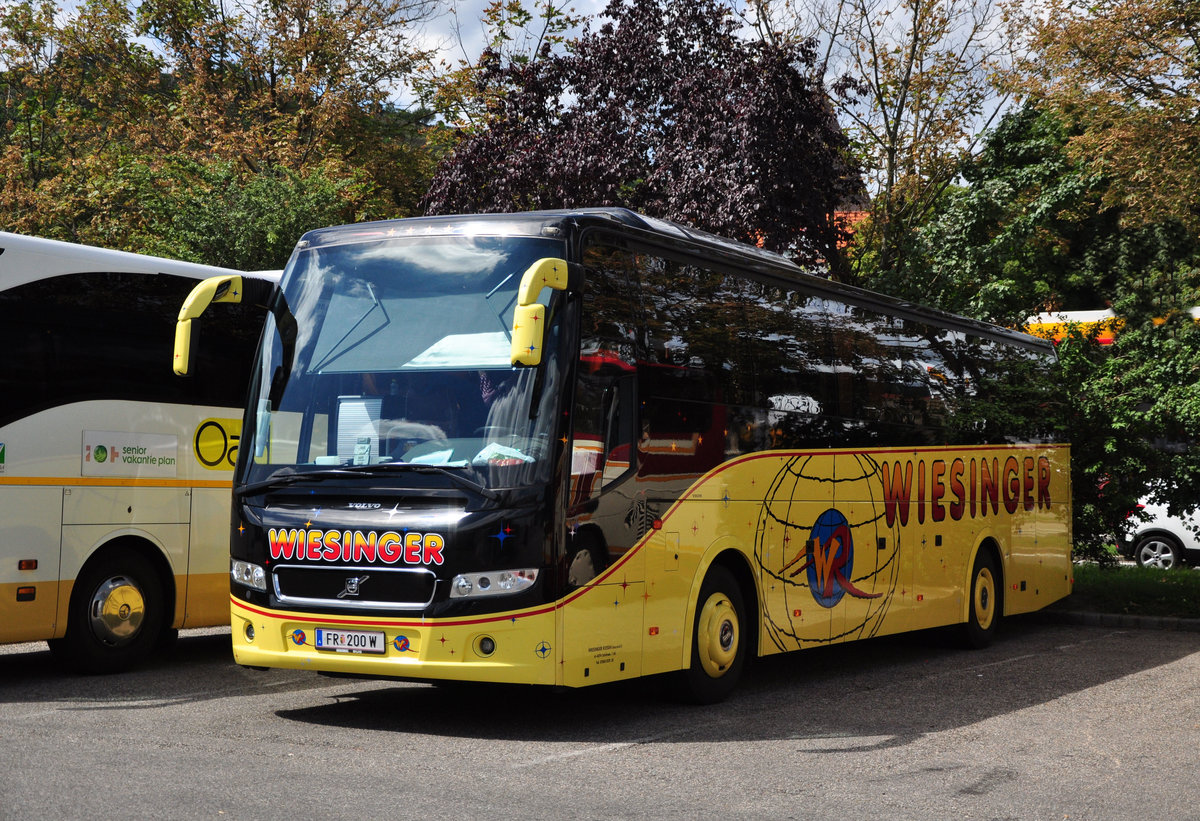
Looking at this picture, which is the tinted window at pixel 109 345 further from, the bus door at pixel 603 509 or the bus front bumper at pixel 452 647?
the bus door at pixel 603 509

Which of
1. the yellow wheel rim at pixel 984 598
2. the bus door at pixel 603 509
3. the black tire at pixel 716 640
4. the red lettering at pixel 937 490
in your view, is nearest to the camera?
the bus door at pixel 603 509

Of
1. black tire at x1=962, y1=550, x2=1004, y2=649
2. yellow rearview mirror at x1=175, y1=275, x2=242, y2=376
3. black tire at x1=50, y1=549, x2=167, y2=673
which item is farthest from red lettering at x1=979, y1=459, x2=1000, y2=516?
yellow rearview mirror at x1=175, y1=275, x2=242, y2=376

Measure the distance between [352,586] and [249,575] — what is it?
0.90 meters

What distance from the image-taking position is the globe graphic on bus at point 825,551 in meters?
10.6

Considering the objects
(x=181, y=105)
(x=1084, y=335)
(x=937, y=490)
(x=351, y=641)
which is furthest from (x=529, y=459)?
(x=181, y=105)

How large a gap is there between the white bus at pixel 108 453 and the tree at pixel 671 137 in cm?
1018

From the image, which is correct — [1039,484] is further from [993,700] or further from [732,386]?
[732,386]

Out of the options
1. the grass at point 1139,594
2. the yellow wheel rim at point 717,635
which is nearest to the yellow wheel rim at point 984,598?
the grass at point 1139,594

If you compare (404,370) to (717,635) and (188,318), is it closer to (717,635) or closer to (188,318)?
(188,318)

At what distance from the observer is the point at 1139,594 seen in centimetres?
1708

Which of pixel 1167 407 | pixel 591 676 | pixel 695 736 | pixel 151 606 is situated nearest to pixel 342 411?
pixel 591 676

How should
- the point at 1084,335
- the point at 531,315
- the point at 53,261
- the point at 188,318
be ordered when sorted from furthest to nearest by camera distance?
the point at 1084,335
the point at 53,261
the point at 188,318
the point at 531,315

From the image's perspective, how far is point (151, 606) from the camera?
1123 cm

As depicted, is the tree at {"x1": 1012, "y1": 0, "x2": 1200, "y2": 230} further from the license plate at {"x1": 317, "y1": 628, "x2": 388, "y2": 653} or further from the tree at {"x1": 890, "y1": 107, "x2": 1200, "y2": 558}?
the license plate at {"x1": 317, "y1": 628, "x2": 388, "y2": 653}
